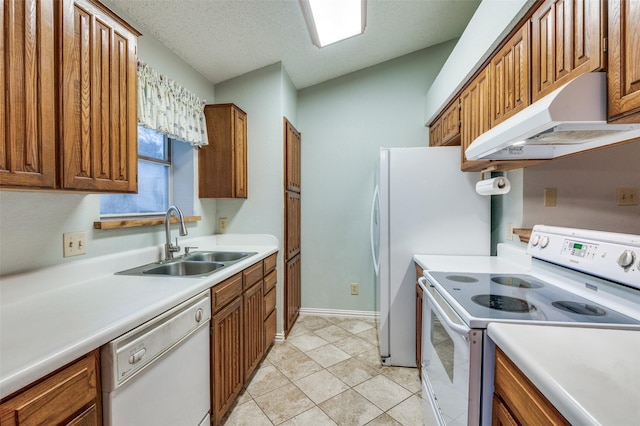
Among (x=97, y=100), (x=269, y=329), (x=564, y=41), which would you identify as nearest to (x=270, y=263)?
(x=269, y=329)

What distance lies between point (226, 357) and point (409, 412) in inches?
45.0

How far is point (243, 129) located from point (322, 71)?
1.06m

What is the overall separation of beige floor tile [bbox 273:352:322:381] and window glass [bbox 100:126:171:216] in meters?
1.53

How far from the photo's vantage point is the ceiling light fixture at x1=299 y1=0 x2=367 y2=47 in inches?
78.0

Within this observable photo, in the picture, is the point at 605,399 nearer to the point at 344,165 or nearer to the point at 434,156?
the point at 434,156

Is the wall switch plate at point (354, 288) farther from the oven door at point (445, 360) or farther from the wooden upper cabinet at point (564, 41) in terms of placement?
the wooden upper cabinet at point (564, 41)

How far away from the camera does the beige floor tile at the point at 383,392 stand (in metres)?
1.88

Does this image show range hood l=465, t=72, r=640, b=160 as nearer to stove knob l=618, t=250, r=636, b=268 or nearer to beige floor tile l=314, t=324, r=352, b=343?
stove knob l=618, t=250, r=636, b=268

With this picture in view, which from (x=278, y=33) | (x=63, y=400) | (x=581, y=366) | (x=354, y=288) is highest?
(x=278, y=33)

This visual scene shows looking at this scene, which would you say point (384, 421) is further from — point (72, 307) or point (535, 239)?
point (72, 307)

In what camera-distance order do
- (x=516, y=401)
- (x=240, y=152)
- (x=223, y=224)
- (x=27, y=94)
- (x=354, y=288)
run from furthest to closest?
(x=354, y=288), (x=223, y=224), (x=240, y=152), (x=27, y=94), (x=516, y=401)

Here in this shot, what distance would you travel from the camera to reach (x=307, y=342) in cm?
268

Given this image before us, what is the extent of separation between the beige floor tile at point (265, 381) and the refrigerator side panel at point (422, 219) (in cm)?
87

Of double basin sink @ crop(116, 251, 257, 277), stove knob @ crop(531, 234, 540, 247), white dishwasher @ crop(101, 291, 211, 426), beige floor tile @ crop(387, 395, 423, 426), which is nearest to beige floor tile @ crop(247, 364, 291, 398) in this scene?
white dishwasher @ crop(101, 291, 211, 426)
